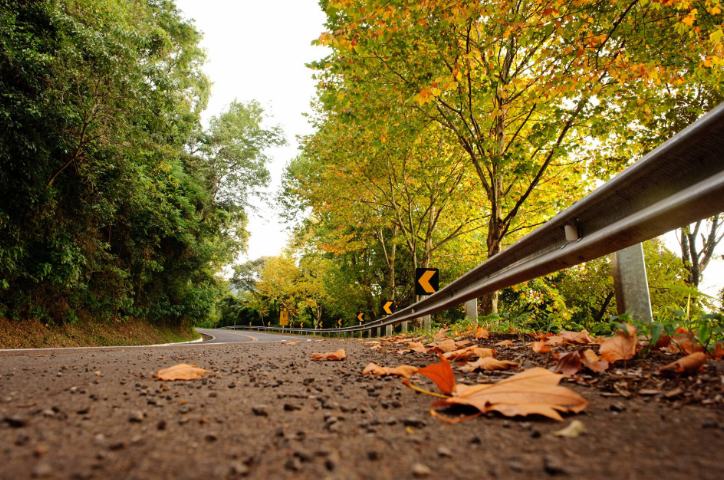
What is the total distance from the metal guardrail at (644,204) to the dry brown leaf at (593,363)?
2.39ft

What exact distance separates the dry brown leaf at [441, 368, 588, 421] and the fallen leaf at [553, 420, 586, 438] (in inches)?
3.0

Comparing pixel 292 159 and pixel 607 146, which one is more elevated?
pixel 292 159

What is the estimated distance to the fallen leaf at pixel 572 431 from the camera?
1.27m

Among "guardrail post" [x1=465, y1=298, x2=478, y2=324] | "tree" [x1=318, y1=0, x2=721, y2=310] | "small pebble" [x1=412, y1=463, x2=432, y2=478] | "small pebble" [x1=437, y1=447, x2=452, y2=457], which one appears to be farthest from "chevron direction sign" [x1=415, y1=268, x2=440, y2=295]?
"small pebble" [x1=412, y1=463, x2=432, y2=478]

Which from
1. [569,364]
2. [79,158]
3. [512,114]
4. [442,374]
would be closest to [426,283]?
[512,114]

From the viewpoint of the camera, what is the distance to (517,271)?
3775 mm

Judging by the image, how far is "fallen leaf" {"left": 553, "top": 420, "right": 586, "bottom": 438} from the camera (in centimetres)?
127

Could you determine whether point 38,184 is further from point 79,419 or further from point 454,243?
point 454,243

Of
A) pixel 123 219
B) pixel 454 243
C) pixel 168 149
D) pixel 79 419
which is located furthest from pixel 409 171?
pixel 79 419

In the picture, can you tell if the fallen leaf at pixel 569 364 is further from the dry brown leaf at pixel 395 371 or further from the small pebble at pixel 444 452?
the small pebble at pixel 444 452

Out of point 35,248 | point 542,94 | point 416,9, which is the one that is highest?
point 416,9

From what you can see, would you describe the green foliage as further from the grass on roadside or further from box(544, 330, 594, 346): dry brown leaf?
box(544, 330, 594, 346): dry brown leaf

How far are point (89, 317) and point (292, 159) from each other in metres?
16.2

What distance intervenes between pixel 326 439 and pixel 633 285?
10.0 ft
